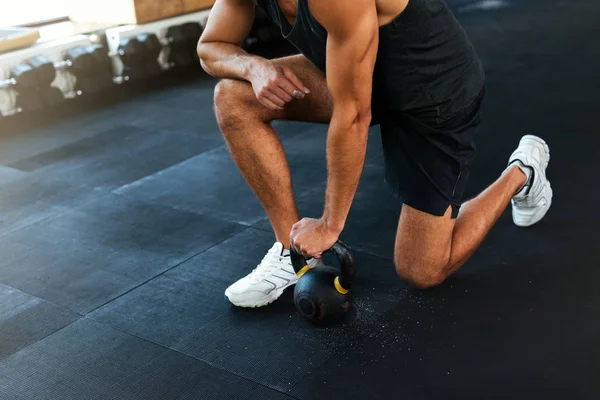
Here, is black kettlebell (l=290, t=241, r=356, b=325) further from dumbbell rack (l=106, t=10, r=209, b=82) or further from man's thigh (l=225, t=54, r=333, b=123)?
dumbbell rack (l=106, t=10, r=209, b=82)

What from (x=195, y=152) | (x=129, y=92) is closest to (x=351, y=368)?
(x=195, y=152)

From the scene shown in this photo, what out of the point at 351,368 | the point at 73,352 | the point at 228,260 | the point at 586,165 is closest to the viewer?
the point at 351,368

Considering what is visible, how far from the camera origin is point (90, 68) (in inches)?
171

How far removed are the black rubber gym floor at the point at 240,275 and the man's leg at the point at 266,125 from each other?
297 millimetres

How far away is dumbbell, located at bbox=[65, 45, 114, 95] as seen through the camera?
4.21m

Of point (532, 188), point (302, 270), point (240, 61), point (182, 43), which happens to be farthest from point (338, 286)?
point (182, 43)

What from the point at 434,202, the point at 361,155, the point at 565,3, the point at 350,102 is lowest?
the point at 565,3

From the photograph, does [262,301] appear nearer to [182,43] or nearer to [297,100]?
[297,100]

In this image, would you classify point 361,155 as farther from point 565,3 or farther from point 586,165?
point 565,3

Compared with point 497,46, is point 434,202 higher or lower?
higher

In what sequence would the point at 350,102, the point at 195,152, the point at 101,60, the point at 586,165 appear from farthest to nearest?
1. the point at 101,60
2. the point at 195,152
3. the point at 586,165
4. the point at 350,102

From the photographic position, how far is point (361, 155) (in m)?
1.57

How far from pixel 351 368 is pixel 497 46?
357cm

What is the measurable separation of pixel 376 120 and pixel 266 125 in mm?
292
